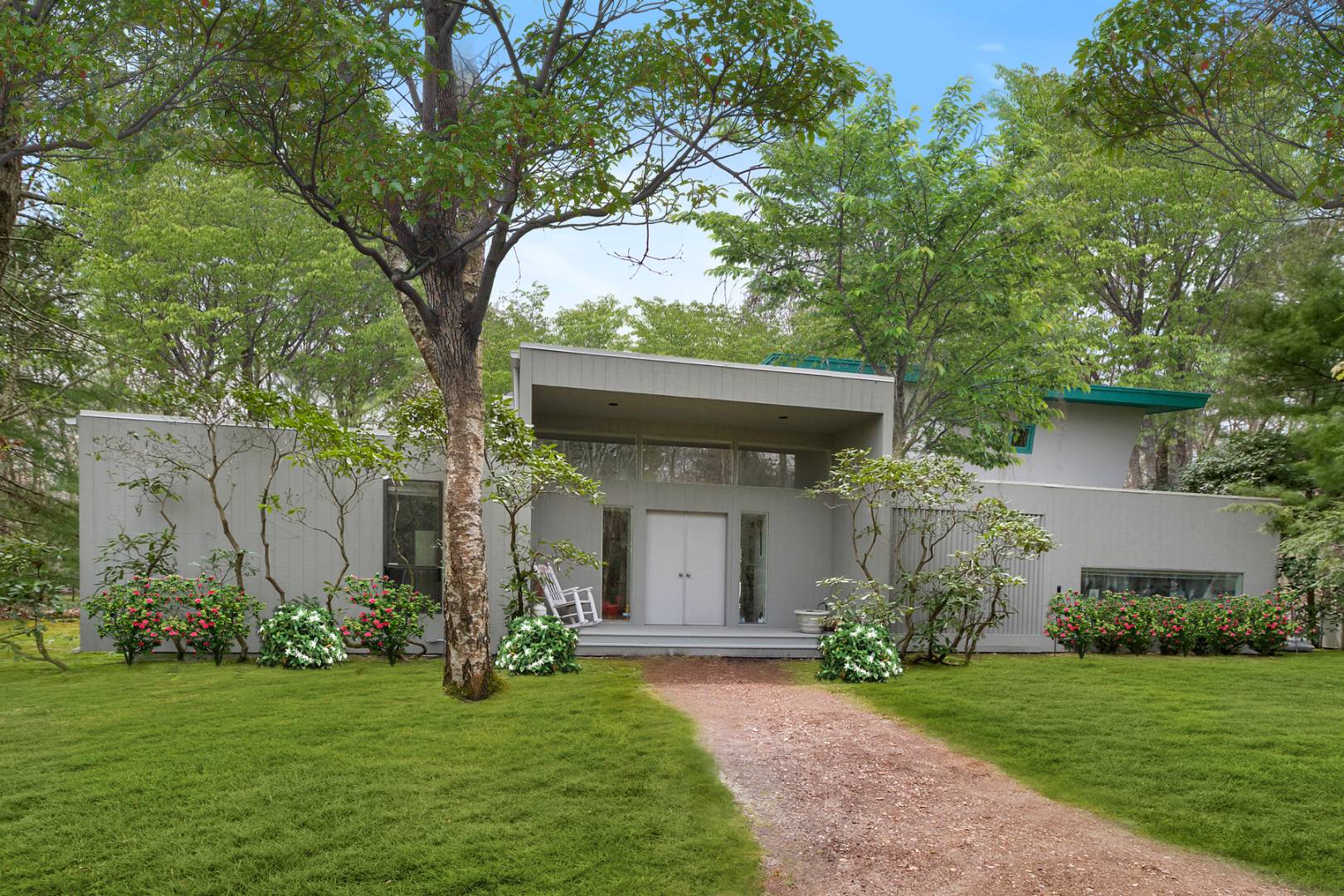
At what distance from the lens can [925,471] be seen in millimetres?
10562

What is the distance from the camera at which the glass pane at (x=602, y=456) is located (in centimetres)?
1302

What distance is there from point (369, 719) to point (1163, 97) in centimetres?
794

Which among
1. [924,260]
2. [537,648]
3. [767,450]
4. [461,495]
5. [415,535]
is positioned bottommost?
[537,648]

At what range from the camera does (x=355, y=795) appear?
208 inches

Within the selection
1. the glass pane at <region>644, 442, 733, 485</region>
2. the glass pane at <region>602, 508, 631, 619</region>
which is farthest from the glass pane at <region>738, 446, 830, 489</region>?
the glass pane at <region>602, 508, 631, 619</region>

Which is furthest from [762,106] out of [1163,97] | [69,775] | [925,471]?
[69,775]

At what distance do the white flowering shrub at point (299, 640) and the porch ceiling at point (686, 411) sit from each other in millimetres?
3730

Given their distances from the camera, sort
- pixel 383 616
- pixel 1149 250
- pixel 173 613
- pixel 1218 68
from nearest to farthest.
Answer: pixel 1218 68 < pixel 173 613 < pixel 383 616 < pixel 1149 250

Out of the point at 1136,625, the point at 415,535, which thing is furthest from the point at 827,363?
the point at 415,535

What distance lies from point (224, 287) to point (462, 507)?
14.0m

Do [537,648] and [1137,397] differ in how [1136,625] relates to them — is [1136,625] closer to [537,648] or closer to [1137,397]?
[1137,397]

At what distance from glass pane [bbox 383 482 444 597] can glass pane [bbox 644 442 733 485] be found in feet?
11.3

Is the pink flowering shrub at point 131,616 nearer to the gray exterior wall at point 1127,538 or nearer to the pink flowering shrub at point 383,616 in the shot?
the pink flowering shrub at point 383,616

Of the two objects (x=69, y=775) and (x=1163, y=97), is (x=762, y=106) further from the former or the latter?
(x=69, y=775)
